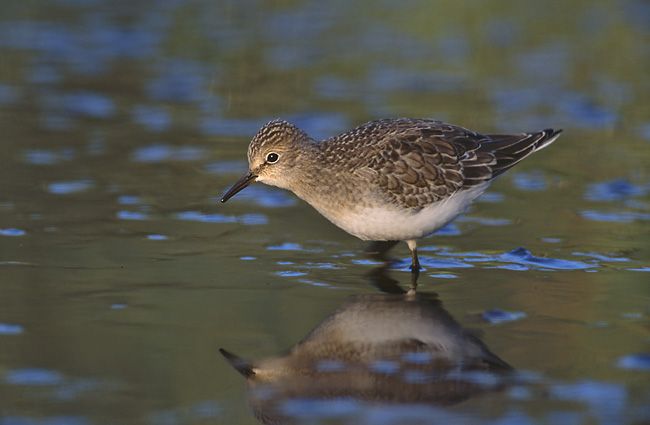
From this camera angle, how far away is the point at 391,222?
793 centimetres

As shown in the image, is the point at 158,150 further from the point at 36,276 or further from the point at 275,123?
the point at 36,276

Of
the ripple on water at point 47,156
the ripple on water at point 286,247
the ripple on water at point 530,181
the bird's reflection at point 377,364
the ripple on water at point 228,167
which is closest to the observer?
the bird's reflection at point 377,364

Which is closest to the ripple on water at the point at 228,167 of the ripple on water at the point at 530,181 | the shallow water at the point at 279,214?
the shallow water at the point at 279,214

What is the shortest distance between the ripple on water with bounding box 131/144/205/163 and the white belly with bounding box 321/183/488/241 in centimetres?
314

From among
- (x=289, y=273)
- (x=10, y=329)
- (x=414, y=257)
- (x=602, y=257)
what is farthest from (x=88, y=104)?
(x=602, y=257)

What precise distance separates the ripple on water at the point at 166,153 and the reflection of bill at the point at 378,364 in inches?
170

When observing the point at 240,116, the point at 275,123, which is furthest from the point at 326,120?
the point at 275,123

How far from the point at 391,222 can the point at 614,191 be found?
2.74 meters

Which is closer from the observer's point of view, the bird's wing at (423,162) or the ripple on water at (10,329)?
the ripple on water at (10,329)

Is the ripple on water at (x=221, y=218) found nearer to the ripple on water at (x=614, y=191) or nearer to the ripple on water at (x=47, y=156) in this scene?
the ripple on water at (x=47, y=156)

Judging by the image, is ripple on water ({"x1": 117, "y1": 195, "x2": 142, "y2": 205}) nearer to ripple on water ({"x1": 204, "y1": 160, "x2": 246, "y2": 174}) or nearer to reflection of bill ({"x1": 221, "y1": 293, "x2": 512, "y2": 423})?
ripple on water ({"x1": 204, "y1": 160, "x2": 246, "y2": 174})

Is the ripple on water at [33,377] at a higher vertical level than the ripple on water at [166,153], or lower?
lower

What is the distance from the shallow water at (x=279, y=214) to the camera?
18.8 feet

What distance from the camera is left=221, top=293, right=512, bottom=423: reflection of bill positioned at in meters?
5.60
